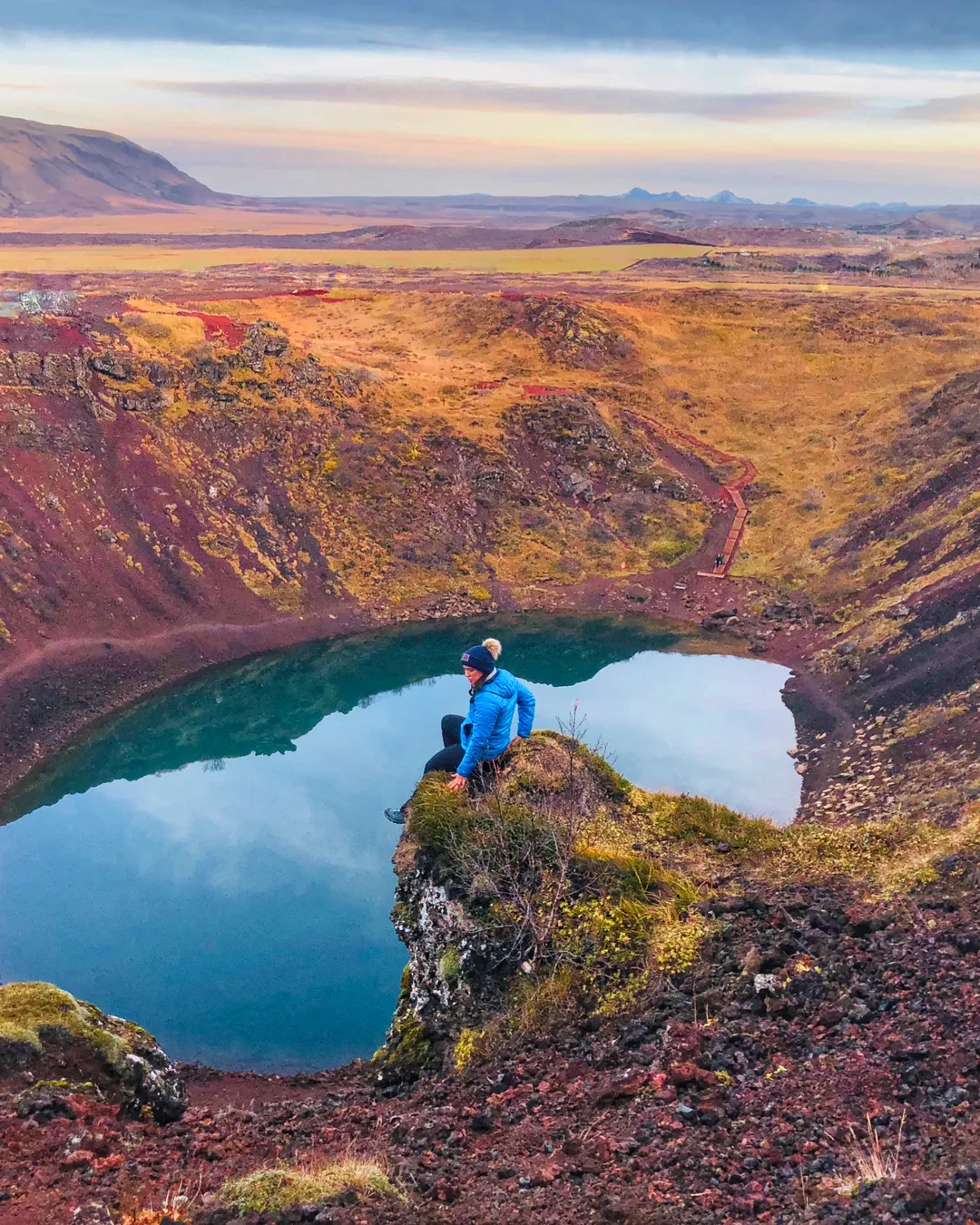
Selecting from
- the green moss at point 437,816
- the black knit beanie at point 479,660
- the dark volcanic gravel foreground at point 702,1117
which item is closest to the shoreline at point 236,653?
the green moss at point 437,816

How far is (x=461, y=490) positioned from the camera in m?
48.5

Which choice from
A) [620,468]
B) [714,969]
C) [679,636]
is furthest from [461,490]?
[714,969]

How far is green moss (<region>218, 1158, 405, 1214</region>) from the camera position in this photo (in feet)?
23.1

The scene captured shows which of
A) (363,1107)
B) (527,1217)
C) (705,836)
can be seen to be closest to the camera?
(527,1217)

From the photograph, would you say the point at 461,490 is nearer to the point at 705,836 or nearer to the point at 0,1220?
the point at 705,836

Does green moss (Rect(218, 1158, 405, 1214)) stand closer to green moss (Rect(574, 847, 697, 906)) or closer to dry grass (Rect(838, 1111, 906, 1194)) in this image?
dry grass (Rect(838, 1111, 906, 1194))

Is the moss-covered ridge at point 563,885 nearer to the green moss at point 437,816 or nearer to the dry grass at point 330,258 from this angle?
the green moss at point 437,816

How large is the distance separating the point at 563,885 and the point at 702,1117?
11.6ft

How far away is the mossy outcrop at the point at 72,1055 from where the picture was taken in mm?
9758

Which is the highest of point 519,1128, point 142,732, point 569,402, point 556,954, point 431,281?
point 431,281

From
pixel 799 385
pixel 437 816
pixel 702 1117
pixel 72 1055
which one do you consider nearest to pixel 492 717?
pixel 437 816

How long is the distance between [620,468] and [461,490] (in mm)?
9468

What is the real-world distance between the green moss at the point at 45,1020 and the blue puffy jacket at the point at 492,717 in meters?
5.08

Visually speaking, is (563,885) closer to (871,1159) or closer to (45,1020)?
(871,1159)
